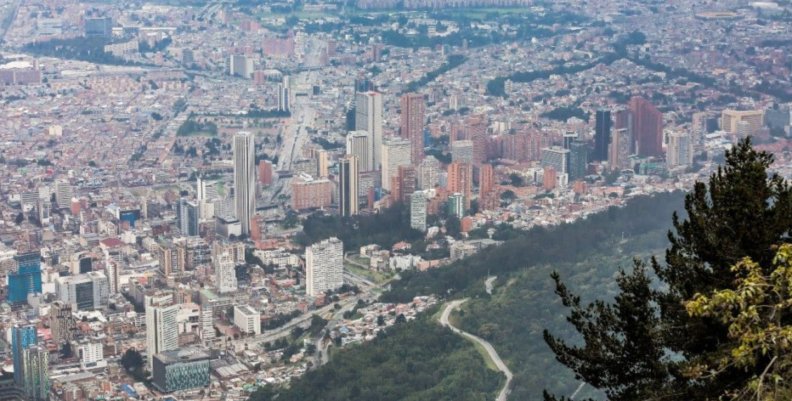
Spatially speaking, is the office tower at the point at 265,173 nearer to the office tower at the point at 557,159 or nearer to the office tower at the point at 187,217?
the office tower at the point at 187,217

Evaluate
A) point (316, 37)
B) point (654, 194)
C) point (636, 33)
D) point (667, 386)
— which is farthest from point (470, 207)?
point (667, 386)

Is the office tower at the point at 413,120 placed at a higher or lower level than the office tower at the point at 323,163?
higher

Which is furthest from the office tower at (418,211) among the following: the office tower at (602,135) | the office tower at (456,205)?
the office tower at (602,135)

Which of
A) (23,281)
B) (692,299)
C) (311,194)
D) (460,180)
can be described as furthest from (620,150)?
(692,299)

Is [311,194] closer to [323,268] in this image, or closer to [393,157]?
[393,157]

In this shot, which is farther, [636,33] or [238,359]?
[636,33]

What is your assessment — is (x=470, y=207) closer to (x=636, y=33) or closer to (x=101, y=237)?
(x=101, y=237)
